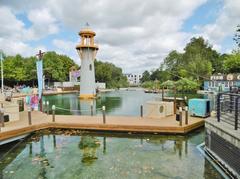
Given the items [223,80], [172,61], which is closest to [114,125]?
[223,80]

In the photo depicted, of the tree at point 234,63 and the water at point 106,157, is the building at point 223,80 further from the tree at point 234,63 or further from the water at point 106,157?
the water at point 106,157

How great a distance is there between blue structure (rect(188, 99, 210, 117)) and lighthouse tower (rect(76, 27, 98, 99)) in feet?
62.9

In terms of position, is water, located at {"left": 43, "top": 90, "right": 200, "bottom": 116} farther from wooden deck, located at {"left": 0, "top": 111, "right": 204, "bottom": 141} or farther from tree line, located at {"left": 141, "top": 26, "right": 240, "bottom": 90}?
tree line, located at {"left": 141, "top": 26, "right": 240, "bottom": 90}

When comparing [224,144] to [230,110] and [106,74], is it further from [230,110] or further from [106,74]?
[106,74]

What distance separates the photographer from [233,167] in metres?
5.91

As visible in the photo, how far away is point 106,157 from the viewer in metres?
7.84

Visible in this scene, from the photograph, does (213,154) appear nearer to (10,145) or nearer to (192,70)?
(10,145)

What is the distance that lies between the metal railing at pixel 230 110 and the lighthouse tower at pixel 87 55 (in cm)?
2299

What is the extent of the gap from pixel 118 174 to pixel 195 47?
57.5m

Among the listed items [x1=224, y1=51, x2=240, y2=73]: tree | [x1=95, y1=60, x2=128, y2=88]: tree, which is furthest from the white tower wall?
[x1=95, y1=60, x2=128, y2=88]: tree

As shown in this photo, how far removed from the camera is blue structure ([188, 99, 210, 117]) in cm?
1241

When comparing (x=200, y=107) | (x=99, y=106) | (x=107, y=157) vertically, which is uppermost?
(x=200, y=107)

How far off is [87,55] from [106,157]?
76.0 ft

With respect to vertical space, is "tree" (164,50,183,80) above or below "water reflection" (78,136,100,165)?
above
